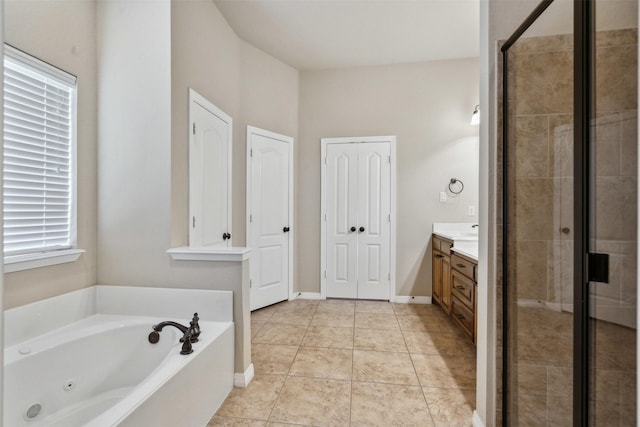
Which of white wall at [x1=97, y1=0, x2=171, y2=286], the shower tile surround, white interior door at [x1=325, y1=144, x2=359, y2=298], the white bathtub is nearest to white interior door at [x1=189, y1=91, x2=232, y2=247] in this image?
white wall at [x1=97, y1=0, x2=171, y2=286]

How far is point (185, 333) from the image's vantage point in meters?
1.62

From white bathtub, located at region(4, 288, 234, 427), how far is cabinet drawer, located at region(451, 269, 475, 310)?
1.88 m

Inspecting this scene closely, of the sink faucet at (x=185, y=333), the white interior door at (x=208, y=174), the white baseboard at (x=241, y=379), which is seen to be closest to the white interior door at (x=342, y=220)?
the white interior door at (x=208, y=174)

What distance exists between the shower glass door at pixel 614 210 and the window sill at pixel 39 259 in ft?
8.50

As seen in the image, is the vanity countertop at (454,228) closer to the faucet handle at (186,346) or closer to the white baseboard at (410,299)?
the white baseboard at (410,299)

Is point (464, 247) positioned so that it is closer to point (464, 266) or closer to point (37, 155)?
point (464, 266)

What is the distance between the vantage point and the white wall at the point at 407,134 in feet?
12.0

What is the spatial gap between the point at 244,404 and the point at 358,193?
8.46 ft

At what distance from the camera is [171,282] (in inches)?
79.5

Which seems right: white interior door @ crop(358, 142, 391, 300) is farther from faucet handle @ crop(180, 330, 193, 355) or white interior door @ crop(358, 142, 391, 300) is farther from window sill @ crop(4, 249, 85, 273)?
window sill @ crop(4, 249, 85, 273)

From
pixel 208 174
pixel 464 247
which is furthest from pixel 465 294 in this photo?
pixel 208 174

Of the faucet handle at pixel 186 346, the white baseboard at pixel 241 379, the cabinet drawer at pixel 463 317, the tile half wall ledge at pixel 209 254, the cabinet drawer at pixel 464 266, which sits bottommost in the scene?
the white baseboard at pixel 241 379

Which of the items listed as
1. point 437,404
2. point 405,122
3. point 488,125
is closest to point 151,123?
point 488,125

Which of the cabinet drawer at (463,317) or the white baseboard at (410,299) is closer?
the cabinet drawer at (463,317)
